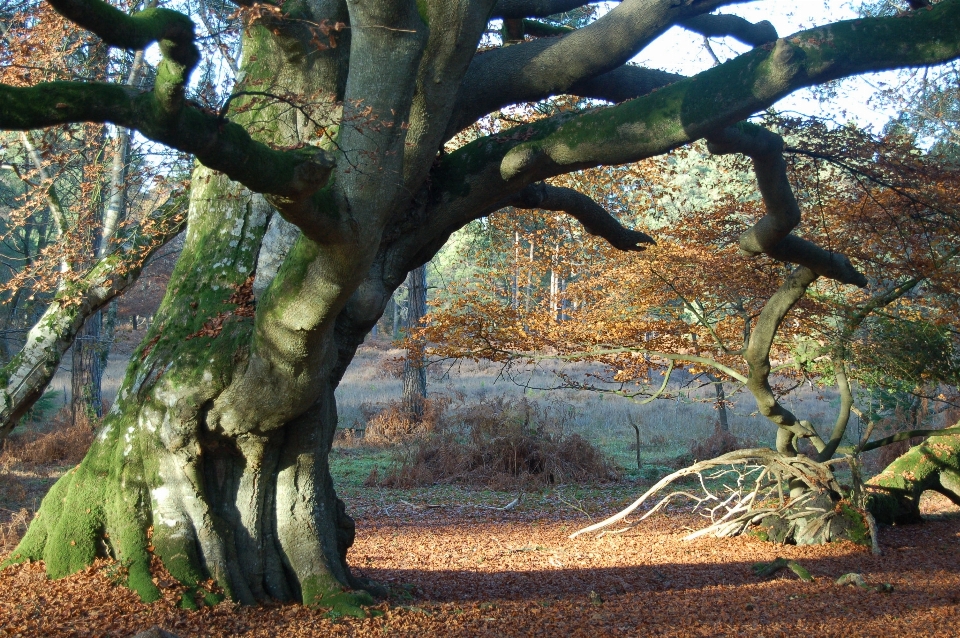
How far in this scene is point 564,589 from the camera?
6328 millimetres

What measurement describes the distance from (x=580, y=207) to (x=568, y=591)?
3.24 meters

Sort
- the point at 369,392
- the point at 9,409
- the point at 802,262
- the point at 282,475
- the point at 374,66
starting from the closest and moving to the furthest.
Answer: the point at 374,66
the point at 282,475
the point at 9,409
the point at 802,262
the point at 369,392

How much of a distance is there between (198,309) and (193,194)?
2.99 feet

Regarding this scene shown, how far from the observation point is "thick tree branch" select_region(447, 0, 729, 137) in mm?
5164

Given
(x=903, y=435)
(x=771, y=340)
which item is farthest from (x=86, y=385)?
(x=903, y=435)

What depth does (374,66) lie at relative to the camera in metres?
3.96

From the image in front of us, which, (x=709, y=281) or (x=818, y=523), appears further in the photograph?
(x=709, y=281)

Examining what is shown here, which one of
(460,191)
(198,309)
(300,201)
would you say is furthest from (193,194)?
(300,201)

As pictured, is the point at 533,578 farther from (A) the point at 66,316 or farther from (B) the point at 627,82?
(A) the point at 66,316

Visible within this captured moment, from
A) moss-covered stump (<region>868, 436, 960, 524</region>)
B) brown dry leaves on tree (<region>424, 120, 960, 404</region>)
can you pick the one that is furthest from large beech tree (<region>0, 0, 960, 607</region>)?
moss-covered stump (<region>868, 436, 960, 524</region>)

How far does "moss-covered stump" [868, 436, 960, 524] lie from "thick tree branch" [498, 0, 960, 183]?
685 cm

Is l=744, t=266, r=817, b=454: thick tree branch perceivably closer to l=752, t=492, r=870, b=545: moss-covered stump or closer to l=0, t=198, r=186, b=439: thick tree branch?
l=752, t=492, r=870, b=545: moss-covered stump

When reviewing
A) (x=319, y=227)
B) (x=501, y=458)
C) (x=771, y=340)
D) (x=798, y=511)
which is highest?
(x=319, y=227)

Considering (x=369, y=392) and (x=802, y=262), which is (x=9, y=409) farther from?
(x=369, y=392)
